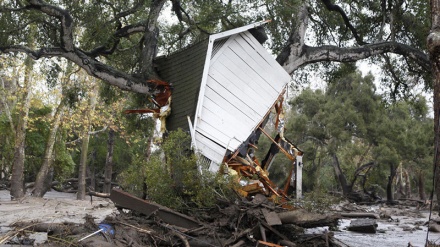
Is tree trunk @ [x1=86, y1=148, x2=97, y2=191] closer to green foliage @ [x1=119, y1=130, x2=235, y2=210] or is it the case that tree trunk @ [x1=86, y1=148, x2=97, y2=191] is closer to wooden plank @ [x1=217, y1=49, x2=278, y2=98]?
wooden plank @ [x1=217, y1=49, x2=278, y2=98]

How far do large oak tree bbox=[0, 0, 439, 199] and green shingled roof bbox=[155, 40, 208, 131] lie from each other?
0.72 metres

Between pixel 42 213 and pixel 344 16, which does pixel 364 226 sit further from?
pixel 42 213

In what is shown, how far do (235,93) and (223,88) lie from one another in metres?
0.41

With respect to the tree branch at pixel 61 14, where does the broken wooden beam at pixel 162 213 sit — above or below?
below

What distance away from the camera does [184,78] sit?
549 inches

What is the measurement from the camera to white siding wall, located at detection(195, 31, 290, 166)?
12586mm

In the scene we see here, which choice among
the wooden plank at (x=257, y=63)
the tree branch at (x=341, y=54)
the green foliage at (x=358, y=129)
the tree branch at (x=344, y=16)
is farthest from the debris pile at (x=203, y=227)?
the green foliage at (x=358, y=129)

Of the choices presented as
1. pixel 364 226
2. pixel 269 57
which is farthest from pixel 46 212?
pixel 364 226

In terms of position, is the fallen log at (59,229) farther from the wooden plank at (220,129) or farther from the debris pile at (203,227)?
the wooden plank at (220,129)

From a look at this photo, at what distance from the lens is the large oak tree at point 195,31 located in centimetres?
1470

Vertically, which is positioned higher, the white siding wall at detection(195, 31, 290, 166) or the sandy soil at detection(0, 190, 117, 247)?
the white siding wall at detection(195, 31, 290, 166)

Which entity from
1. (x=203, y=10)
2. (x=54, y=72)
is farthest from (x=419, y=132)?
(x=54, y=72)

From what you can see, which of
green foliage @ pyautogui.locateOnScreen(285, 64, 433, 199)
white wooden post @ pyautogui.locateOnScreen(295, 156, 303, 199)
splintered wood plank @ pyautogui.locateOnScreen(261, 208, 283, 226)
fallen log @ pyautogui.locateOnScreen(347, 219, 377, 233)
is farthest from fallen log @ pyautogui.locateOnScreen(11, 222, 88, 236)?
green foliage @ pyautogui.locateOnScreen(285, 64, 433, 199)

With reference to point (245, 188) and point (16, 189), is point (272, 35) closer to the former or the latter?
point (245, 188)
